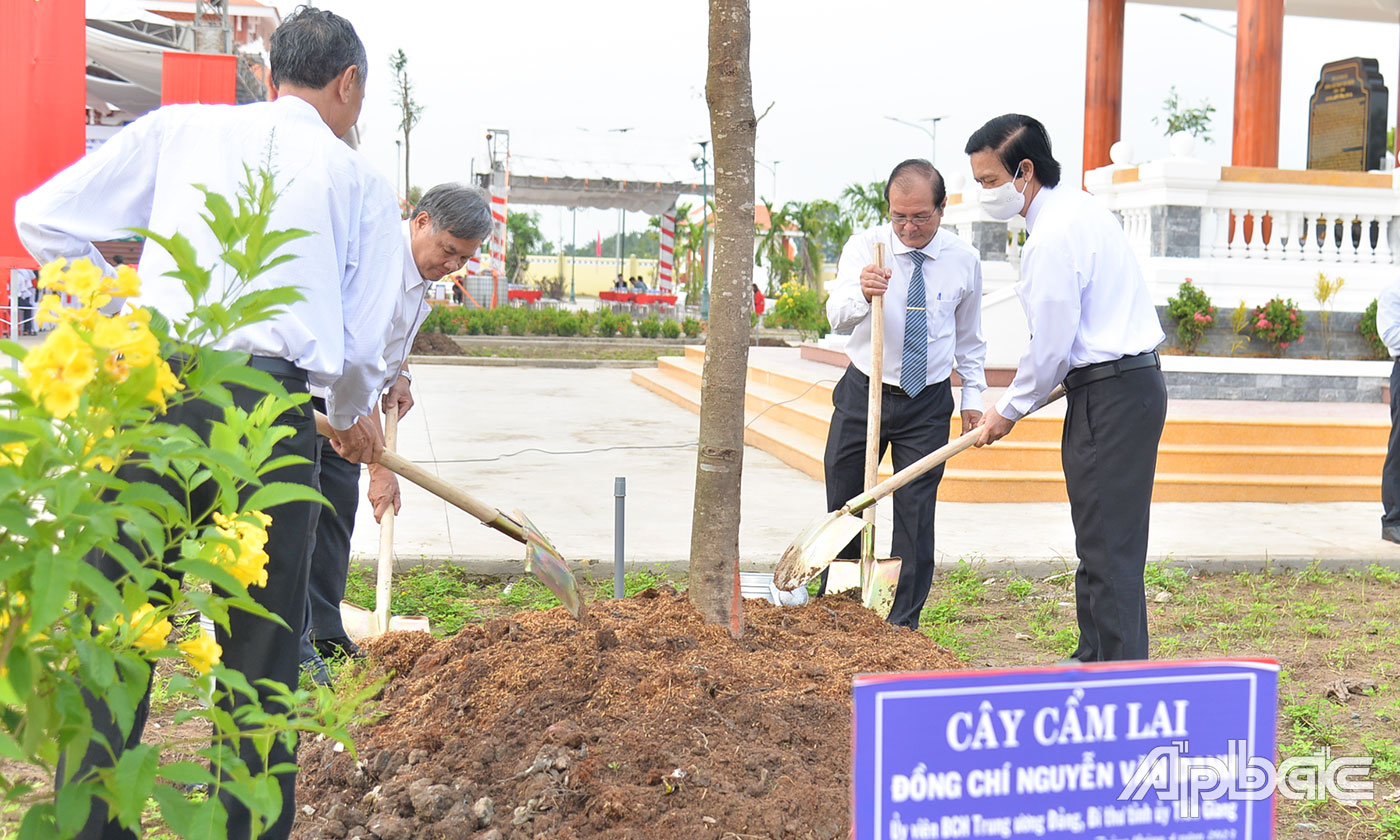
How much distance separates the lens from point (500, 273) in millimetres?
36000

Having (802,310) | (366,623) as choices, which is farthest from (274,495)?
(802,310)

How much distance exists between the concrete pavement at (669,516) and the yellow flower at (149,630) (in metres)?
4.21

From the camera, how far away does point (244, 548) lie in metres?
1.47

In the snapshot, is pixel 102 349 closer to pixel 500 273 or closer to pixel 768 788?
pixel 768 788

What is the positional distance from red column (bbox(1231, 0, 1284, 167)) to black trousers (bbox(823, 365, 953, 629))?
10395 millimetres

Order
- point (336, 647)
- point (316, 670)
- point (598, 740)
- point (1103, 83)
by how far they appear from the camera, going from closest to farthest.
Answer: point (598, 740) < point (316, 670) < point (336, 647) < point (1103, 83)

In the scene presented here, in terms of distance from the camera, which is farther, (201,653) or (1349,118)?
(1349,118)

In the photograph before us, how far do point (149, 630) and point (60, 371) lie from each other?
1.15 feet

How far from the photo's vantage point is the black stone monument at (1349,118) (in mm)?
14547

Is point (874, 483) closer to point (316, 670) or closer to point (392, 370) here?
point (392, 370)

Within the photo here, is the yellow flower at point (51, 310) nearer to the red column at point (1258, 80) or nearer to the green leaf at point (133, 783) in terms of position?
the green leaf at point (133, 783)

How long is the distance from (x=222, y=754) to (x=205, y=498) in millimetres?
1023

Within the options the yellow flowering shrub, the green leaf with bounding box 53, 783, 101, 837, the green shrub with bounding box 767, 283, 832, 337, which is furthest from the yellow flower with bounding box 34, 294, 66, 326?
the green shrub with bounding box 767, 283, 832, 337

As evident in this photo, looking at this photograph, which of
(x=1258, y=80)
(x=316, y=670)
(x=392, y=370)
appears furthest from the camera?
(x=1258, y=80)
